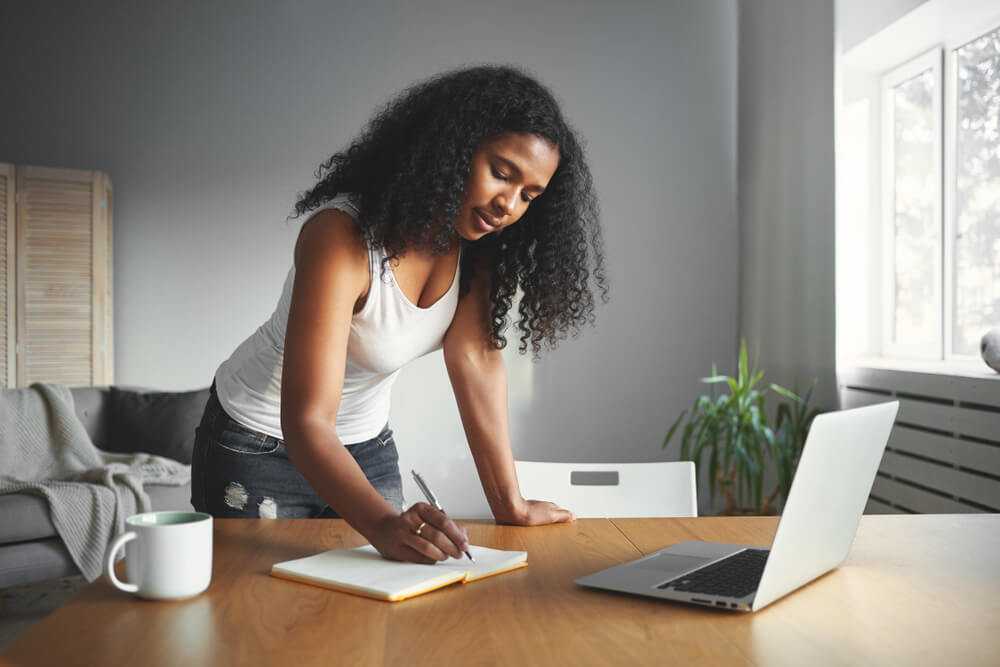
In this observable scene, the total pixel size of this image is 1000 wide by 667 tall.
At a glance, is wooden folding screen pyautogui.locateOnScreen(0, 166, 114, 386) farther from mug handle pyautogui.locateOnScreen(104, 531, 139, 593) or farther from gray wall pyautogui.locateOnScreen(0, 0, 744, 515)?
mug handle pyautogui.locateOnScreen(104, 531, 139, 593)

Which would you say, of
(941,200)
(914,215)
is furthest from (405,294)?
(914,215)

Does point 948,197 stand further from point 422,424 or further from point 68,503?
point 68,503

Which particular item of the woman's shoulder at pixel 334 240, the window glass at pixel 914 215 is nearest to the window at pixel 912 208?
the window glass at pixel 914 215

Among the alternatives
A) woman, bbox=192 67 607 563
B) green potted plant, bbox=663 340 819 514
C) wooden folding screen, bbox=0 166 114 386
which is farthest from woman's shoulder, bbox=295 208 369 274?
wooden folding screen, bbox=0 166 114 386

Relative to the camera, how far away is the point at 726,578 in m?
0.89

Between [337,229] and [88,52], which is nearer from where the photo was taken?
[337,229]

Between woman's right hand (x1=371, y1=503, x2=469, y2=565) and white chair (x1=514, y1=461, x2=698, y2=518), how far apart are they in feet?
2.23

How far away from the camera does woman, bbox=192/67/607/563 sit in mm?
1085

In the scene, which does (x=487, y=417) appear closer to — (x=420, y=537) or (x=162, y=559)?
(x=420, y=537)

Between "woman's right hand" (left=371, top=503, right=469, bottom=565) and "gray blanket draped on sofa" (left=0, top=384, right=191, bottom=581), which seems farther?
"gray blanket draped on sofa" (left=0, top=384, right=191, bottom=581)

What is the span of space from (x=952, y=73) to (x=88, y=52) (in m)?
3.89

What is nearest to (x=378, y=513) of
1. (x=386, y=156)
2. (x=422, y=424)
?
(x=386, y=156)

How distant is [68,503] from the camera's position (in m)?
2.79

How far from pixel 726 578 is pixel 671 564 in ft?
0.25
